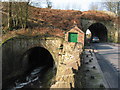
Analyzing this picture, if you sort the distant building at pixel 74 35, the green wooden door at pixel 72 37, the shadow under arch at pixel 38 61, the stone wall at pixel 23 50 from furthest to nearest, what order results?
the green wooden door at pixel 72 37
the distant building at pixel 74 35
the shadow under arch at pixel 38 61
the stone wall at pixel 23 50

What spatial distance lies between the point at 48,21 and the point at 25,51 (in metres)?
10.7

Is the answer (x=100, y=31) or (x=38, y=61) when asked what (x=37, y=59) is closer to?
(x=38, y=61)

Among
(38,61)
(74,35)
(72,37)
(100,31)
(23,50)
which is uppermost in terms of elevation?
(100,31)

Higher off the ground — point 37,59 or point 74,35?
point 74,35

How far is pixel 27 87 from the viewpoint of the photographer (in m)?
13.2

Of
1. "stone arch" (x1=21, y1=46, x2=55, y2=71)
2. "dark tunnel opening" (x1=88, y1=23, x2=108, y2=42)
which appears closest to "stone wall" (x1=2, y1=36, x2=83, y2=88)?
"stone arch" (x1=21, y1=46, x2=55, y2=71)

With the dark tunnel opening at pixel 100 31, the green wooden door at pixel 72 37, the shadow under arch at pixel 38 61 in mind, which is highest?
the dark tunnel opening at pixel 100 31

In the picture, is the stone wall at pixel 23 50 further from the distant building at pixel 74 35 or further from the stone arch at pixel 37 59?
the distant building at pixel 74 35

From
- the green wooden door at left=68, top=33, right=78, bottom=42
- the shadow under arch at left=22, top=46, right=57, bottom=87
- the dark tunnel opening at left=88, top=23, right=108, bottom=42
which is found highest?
the dark tunnel opening at left=88, top=23, right=108, bottom=42

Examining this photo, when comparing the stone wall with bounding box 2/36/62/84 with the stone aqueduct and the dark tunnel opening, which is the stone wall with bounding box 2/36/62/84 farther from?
the dark tunnel opening

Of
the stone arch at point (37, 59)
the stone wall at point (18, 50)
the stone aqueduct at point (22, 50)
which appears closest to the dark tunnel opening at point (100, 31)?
the stone arch at point (37, 59)

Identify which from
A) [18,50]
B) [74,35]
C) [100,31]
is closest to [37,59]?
[18,50]

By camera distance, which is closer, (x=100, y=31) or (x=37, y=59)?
(x=37, y=59)

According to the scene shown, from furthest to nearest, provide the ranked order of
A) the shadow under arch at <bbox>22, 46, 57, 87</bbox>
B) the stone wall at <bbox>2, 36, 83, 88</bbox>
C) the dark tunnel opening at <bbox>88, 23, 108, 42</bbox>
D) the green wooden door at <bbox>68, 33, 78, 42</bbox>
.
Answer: the dark tunnel opening at <bbox>88, 23, 108, 42</bbox>, the green wooden door at <bbox>68, 33, 78, 42</bbox>, the shadow under arch at <bbox>22, 46, 57, 87</bbox>, the stone wall at <bbox>2, 36, 83, 88</bbox>
